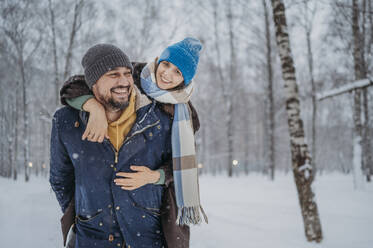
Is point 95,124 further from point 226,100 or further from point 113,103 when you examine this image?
point 226,100

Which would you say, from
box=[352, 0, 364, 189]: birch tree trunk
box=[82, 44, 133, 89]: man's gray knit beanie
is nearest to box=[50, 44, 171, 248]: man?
box=[82, 44, 133, 89]: man's gray knit beanie

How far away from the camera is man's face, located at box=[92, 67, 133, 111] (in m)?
1.71

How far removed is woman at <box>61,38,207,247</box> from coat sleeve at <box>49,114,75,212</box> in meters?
0.26

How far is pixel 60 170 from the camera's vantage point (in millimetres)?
1849

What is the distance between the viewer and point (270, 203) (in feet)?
28.1

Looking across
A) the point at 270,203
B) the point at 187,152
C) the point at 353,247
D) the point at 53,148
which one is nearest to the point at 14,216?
the point at 53,148

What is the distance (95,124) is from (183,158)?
0.65 metres

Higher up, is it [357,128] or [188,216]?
[357,128]

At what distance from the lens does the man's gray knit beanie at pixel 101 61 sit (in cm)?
175

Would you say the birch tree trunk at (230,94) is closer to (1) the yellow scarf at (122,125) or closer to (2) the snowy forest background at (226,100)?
(2) the snowy forest background at (226,100)

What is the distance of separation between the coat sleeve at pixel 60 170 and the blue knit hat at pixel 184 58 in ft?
3.11

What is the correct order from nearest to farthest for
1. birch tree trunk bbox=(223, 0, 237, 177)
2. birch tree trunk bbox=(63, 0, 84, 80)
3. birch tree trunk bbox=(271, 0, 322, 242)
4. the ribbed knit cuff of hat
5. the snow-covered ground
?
1. the ribbed knit cuff of hat
2. the snow-covered ground
3. birch tree trunk bbox=(271, 0, 322, 242)
4. birch tree trunk bbox=(63, 0, 84, 80)
5. birch tree trunk bbox=(223, 0, 237, 177)

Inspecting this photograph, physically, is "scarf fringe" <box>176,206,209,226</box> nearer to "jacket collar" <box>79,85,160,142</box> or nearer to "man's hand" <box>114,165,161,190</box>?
"man's hand" <box>114,165,161,190</box>

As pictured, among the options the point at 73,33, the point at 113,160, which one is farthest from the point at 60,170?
the point at 73,33
